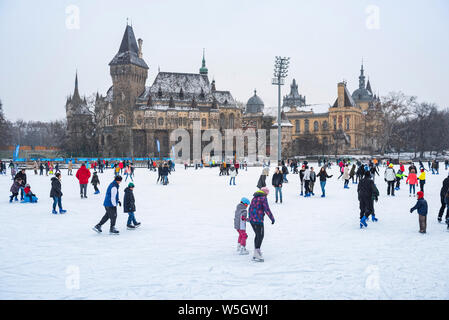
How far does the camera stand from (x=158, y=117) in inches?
2623

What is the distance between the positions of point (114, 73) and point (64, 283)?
213 feet

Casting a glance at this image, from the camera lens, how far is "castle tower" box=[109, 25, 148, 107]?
211ft

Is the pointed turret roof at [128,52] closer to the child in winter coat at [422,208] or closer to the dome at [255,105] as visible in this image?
the dome at [255,105]

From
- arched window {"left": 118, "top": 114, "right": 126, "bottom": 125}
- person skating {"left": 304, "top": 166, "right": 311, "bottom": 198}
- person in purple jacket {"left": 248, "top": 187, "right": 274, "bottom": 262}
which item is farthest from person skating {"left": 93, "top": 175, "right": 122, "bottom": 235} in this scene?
arched window {"left": 118, "top": 114, "right": 126, "bottom": 125}

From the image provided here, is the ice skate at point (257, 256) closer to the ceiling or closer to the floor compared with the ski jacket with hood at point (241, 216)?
closer to the floor

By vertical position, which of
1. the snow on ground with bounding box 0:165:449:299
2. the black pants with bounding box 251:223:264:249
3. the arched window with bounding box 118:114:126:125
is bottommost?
the snow on ground with bounding box 0:165:449:299

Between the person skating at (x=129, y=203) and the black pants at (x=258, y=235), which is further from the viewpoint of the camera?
the person skating at (x=129, y=203)

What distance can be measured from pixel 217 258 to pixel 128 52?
64299 millimetres

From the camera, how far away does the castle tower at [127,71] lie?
211ft

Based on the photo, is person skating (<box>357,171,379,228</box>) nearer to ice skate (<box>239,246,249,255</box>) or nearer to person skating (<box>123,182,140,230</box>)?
ice skate (<box>239,246,249,255</box>)

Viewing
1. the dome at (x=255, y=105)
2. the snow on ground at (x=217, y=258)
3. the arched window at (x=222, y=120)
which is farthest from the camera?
the dome at (x=255, y=105)

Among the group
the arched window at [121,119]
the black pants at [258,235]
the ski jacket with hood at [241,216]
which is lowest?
the black pants at [258,235]

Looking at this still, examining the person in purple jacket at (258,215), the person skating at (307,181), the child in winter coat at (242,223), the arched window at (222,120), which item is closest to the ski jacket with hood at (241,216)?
the child in winter coat at (242,223)

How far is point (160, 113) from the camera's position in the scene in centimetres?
6681
